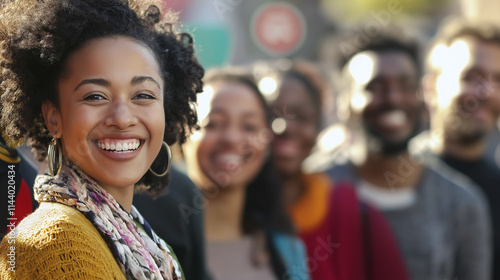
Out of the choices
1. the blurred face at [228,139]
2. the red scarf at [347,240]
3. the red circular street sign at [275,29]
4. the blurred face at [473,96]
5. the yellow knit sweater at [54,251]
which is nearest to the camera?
the yellow knit sweater at [54,251]

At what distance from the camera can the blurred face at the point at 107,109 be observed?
4.70ft

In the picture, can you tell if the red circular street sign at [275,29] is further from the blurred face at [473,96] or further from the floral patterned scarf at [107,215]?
the floral patterned scarf at [107,215]

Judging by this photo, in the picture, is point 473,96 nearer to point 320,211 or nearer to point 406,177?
point 406,177

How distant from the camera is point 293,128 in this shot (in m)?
3.78

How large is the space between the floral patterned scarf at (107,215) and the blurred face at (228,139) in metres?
1.51

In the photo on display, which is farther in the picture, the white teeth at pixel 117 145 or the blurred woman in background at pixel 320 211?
the blurred woman in background at pixel 320 211

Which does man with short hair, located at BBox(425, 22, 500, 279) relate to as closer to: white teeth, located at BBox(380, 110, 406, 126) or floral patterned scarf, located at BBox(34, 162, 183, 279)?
white teeth, located at BBox(380, 110, 406, 126)

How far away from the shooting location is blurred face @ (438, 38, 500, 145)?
14.0ft

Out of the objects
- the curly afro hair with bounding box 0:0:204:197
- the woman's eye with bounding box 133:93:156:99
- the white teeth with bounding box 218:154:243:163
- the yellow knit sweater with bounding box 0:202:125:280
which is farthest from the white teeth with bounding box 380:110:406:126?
the yellow knit sweater with bounding box 0:202:125:280

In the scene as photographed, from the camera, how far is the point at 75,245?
1.29 m

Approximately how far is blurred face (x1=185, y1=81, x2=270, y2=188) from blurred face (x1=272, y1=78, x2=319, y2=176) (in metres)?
0.54

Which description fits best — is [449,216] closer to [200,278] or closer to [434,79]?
[434,79]

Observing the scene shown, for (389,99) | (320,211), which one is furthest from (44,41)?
(389,99)

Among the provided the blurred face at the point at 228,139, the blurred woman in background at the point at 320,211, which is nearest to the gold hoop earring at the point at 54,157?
the blurred face at the point at 228,139
